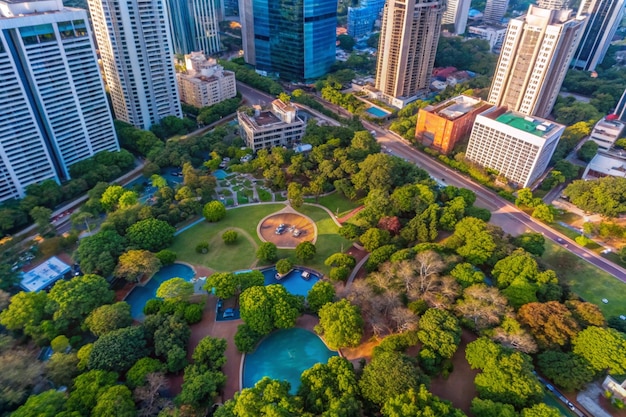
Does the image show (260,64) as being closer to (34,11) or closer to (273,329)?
(34,11)

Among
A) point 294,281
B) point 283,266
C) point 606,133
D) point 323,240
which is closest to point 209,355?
point 283,266

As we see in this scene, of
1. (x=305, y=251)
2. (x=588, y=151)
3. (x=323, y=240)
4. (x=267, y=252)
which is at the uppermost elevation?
(x=588, y=151)

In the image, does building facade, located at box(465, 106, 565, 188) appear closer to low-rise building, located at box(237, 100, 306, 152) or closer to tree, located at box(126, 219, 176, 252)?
low-rise building, located at box(237, 100, 306, 152)

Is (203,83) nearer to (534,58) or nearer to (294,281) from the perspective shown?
(294,281)

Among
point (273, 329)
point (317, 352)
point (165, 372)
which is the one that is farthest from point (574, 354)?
point (165, 372)

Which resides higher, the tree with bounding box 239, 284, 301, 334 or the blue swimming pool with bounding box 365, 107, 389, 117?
the blue swimming pool with bounding box 365, 107, 389, 117

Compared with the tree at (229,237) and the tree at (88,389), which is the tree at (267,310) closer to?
the tree at (229,237)

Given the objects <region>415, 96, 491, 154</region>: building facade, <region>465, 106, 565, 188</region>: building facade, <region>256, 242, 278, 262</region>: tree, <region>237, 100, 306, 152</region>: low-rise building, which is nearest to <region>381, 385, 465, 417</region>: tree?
<region>256, 242, 278, 262</region>: tree
